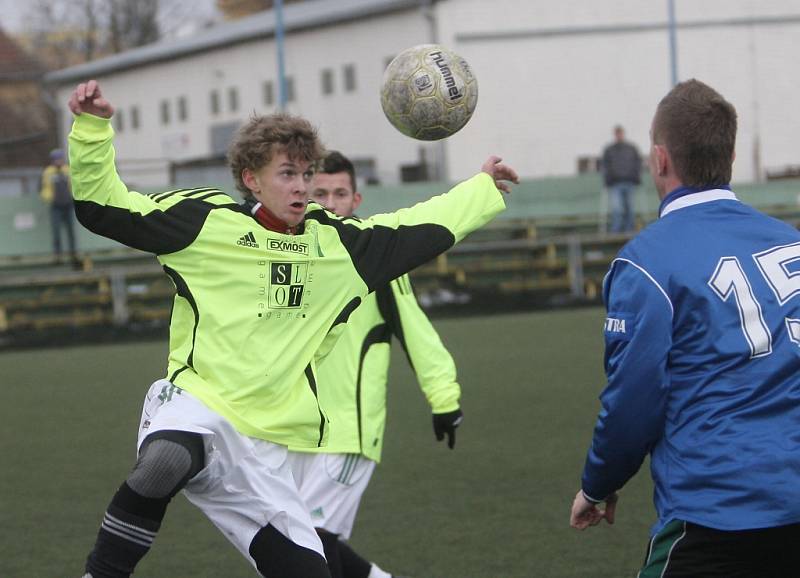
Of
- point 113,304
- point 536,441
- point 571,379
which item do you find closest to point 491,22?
point 113,304

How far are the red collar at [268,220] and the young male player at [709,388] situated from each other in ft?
4.19

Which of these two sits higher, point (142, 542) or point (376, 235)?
point (376, 235)

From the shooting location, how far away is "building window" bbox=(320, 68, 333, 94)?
4591cm

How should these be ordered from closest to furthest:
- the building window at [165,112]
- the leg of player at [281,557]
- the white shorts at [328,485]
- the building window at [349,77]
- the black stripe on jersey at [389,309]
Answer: the leg of player at [281,557]
the white shorts at [328,485]
the black stripe on jersey at [389,309]
the building window at [349,77]
the building window at [165,112]

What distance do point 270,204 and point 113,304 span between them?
15.6 m

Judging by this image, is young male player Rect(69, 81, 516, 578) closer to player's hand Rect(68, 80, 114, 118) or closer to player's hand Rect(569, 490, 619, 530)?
player's hand Rect(68, 80, 114, 118)

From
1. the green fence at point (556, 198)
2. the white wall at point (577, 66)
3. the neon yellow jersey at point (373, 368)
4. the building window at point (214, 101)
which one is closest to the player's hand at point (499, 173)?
the neon yellow jersey at point (373, 368)

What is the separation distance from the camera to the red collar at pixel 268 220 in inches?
164

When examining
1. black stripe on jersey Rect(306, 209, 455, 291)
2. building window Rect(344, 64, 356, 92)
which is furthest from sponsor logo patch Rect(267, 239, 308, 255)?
building window Rect(344, 64, 356, 92)

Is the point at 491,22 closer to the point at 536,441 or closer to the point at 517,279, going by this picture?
the point at 517,279

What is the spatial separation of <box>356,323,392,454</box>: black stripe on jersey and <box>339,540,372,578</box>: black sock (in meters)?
0.54

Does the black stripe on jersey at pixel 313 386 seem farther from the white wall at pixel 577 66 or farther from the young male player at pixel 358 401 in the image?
the white wall at pixel 577 66

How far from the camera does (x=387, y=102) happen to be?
477 cm

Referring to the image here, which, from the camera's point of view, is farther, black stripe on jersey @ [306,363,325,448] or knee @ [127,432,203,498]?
black stripe on jersey @ [306,363,325,448]
